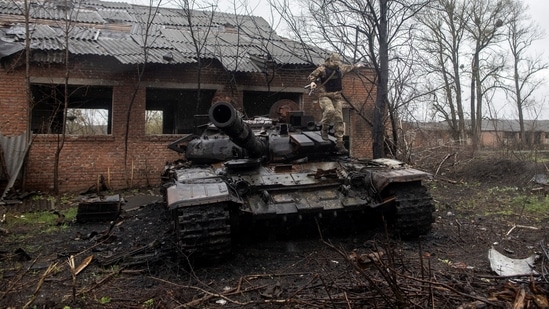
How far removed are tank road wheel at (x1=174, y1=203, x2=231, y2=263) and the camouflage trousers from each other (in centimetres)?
315

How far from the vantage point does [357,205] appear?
236 inches

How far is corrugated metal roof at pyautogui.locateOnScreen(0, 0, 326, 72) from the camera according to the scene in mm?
11773

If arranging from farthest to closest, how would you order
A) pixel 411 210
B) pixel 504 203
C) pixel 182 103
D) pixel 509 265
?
pixel 182 103 < pixel 504 203 < pixel 411 210 < pixel 509 265

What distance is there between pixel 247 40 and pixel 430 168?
748 cm

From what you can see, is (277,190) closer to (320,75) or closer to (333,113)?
(333,113)

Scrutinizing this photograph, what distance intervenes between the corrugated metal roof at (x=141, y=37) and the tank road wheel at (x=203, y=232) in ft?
24.5

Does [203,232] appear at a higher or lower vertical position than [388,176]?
lower

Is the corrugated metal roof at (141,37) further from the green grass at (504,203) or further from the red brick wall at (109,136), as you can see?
the green grass at (504,203)

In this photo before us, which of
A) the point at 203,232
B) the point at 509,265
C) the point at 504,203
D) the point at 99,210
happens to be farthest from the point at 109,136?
the point at 509,265

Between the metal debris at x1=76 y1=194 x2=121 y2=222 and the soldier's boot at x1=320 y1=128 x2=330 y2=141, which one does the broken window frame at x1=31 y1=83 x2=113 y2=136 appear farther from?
the soldier's boot at x1=320 y1=128 x2=330 y2=141

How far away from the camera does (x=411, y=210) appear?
6.02m

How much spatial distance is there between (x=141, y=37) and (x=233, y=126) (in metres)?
9.34

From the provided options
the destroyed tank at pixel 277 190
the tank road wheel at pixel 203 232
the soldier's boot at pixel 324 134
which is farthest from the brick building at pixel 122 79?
the tank road wheel at pixel 203 232

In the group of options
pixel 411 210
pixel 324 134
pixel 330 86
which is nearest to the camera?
pixel 411 210
